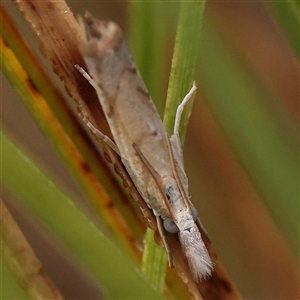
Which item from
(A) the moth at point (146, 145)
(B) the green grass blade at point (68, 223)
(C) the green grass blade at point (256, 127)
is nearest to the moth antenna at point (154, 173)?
(A) the moth at point (146, 145)

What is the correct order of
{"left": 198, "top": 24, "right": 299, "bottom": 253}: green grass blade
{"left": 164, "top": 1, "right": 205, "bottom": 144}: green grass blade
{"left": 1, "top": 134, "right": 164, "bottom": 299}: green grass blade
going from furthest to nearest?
{"left": 198, "top": 24, "right": 299, "bottom": 253}: green grass blade, {"left": 164, "top": 1, "right": 205, "bottom": 144}: green grass blade, {"left": 1, "top": 134, "right": 164, "bottom": 299}: green grass blade

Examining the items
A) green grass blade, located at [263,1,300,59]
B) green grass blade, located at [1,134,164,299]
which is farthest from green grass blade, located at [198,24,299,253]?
green grass blade, located at [1,134,164,299]

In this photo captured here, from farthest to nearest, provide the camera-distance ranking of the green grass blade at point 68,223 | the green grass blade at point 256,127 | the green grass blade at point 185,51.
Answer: the green grass blade at point 256,127 → the green grass blade at point 185,51 → the green grass blade at point 68,223

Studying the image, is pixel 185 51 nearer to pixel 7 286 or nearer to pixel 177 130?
pixel 177 130

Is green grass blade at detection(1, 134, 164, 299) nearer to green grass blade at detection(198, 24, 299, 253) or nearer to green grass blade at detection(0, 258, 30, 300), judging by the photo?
green grass blade at detection(0, 258, 30, 300)

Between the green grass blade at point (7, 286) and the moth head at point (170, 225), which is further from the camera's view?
the moth head at point (170, 225)

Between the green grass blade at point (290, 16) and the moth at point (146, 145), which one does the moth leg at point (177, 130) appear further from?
the green grass blade at point (290, 16)
